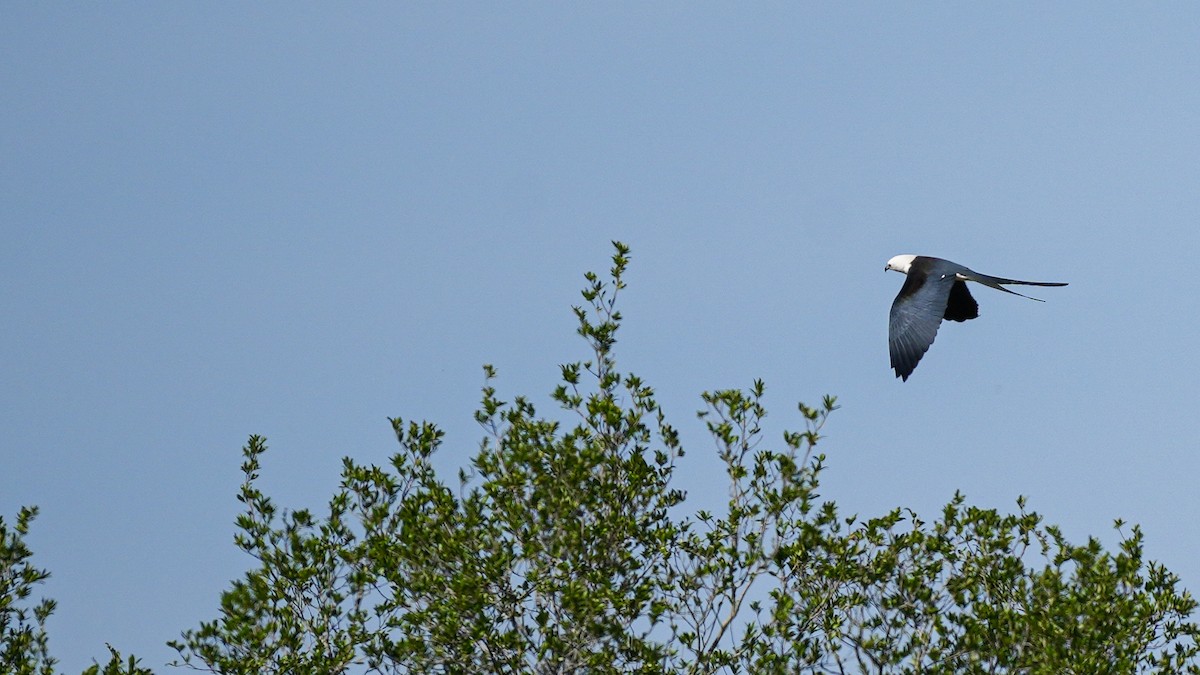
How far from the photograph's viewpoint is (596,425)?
12.8 m

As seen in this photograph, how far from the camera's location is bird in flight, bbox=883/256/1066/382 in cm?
1695

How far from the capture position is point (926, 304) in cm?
1742

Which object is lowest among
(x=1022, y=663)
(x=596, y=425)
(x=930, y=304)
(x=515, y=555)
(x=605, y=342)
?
(x=1022, y=663)

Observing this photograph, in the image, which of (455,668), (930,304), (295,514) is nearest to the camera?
(455,668)

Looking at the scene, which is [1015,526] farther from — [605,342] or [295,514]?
[295,514]

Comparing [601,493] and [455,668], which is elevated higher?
[601,493]

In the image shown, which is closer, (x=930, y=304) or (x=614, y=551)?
(x=614, y=551)

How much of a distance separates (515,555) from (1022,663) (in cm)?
437

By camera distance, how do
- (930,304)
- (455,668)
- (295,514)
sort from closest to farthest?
1. (455,668)
2. (295,514)
3. (930,304)

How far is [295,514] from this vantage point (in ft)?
42.1

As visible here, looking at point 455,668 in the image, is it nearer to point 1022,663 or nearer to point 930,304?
point 1022,663

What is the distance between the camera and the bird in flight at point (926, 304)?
17.0m

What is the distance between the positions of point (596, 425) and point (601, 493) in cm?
73

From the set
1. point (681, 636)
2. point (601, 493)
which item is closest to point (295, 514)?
point (601, 493)
